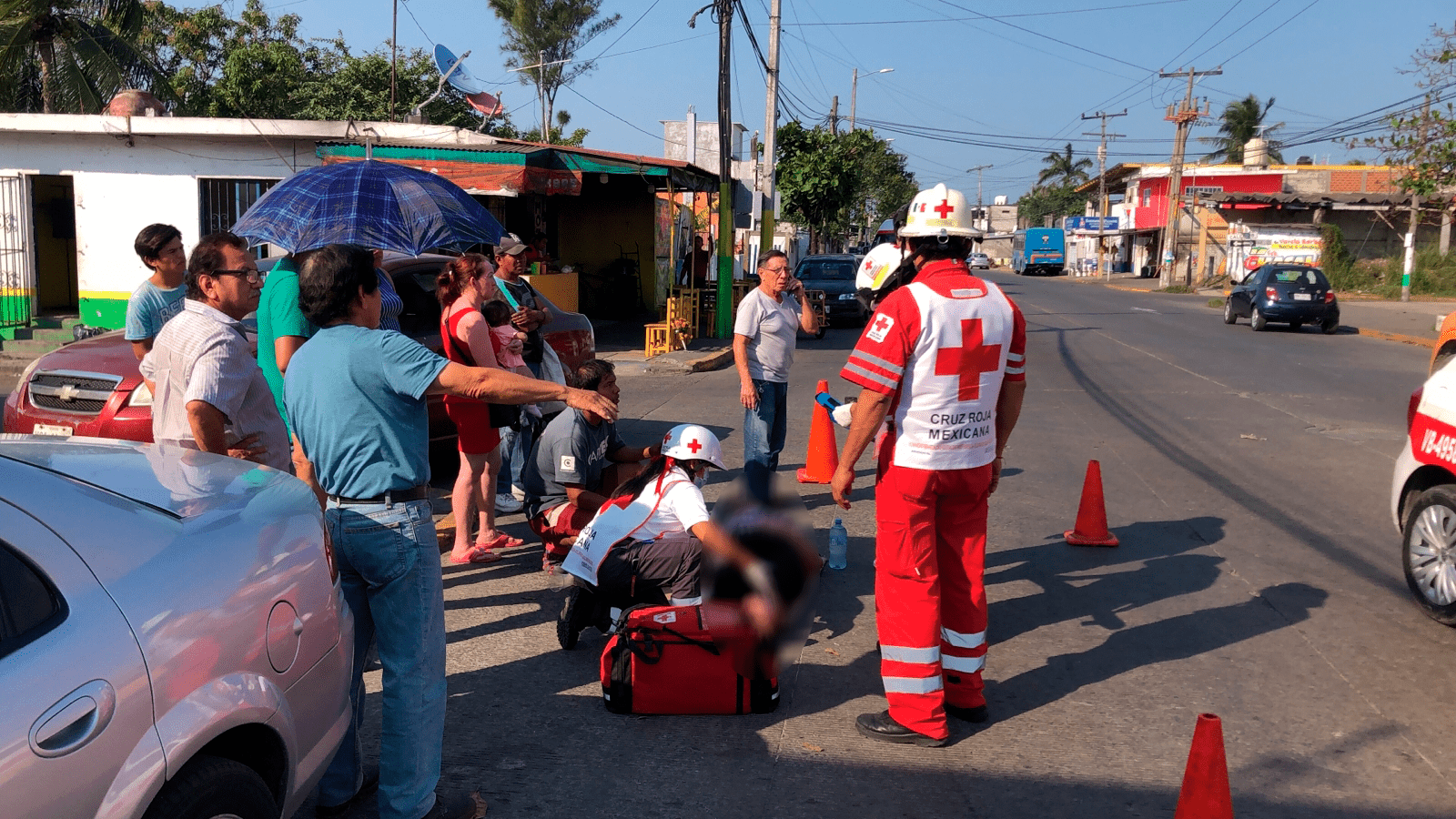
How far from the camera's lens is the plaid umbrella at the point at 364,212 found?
21.2 feet

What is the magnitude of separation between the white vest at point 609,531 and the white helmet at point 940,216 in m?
1.62

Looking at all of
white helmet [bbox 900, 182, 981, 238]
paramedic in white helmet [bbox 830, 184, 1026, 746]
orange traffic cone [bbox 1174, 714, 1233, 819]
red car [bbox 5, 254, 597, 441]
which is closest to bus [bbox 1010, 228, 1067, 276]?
red car [bbox 5, 254, 597, 441]

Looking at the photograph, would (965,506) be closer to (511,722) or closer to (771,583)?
(771,583)

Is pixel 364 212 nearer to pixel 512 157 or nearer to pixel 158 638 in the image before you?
pixel 158 638

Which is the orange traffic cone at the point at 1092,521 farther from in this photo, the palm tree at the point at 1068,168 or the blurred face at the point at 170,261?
the palm tree at the point at 1068,168

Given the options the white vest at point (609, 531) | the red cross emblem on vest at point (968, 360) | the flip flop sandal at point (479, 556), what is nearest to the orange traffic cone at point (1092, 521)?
the red cross emblem on vest at point (968, 360)

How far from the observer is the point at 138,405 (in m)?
7.07

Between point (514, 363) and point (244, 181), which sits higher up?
point (244, 181)

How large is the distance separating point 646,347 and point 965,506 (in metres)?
13.9

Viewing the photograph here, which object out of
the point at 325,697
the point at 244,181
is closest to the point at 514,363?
the point at 325,697

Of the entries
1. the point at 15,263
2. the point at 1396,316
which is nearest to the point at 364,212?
the point at 15,263

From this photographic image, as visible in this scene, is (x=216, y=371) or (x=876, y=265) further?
(x=876, y=265)

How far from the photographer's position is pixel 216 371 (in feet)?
13.3

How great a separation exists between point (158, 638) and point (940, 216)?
10.6 ft
